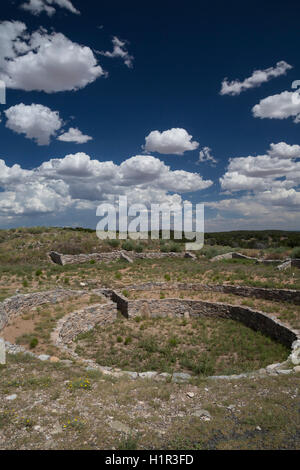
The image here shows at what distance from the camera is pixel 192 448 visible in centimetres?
423

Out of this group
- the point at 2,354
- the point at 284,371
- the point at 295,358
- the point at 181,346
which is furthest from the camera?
the point at 181,346

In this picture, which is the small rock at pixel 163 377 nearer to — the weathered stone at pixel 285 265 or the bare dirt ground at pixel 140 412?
the bare dirt ground at pixel 140 412

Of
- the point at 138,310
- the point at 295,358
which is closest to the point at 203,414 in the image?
the point at 295,358

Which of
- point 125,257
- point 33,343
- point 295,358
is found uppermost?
point 125,257

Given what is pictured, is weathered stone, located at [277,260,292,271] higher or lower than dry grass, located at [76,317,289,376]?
higher

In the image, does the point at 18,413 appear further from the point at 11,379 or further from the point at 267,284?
the point at 267,284

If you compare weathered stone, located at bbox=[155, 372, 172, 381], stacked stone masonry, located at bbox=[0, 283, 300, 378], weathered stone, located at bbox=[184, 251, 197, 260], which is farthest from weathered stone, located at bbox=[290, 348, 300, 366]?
weathered stone, located at bbox=[184, 251, 197, 260]

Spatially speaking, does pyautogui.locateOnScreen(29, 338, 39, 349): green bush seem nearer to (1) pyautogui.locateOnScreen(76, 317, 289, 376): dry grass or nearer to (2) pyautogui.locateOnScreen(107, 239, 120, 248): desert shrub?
(1) pyautogui.locateOnScreen(76, 317, 289, 376): dry grass

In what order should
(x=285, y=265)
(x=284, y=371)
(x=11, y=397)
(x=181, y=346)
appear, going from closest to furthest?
(x=11, y=397), (x=284, y=371), (x=181, y=346), (x=285, y=265)

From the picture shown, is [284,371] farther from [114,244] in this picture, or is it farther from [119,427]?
[114,244]

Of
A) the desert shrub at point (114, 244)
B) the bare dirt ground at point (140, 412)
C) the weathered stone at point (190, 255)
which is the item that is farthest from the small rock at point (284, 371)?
the desert shrub at point (114, 244)

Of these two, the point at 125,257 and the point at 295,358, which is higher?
the point at 125,257
